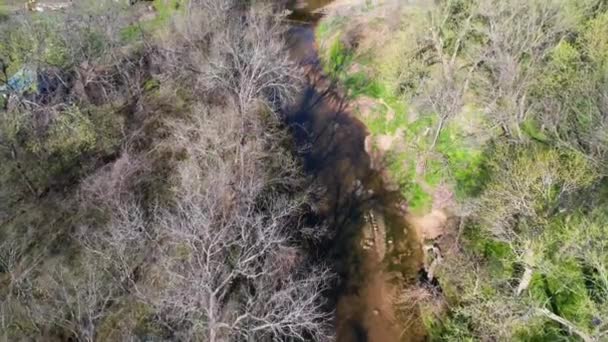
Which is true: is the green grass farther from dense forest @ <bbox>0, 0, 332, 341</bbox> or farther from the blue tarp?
the blue tarp

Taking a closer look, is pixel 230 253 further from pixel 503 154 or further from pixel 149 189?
pixel 503 154

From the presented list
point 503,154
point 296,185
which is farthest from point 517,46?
point 296,185

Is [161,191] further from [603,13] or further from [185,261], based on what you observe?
[603,13]

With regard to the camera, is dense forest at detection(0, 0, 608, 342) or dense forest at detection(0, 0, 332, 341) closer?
dense forest at detection(0, 0, 332, 341)

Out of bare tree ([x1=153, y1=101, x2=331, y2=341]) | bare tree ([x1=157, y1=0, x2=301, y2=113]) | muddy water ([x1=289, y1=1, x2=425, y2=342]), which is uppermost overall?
bare tree ([x1=157, y1=0, x2=301, y2=113])

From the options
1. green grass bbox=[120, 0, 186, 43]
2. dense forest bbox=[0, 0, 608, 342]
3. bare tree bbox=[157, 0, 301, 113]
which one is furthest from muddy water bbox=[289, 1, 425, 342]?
green grass bbox=[120, 0, 186, 43]

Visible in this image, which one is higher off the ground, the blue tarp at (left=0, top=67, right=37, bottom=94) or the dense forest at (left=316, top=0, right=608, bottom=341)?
the blue tarp at (left=0, top=67, right=37, bottom=94)

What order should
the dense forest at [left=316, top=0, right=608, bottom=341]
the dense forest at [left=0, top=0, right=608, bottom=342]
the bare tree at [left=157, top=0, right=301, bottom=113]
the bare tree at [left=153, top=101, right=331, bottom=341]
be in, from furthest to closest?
the bare tree at [left=157, top=0, right=301, bottom=113] → the dense forest at [left=0, top=0, right=608, bottom=342] → the dense forest at [left=316, top=0, right=608, bottom=341] → the bare tree at [left=153, top=101, right=331, bottom=341]
